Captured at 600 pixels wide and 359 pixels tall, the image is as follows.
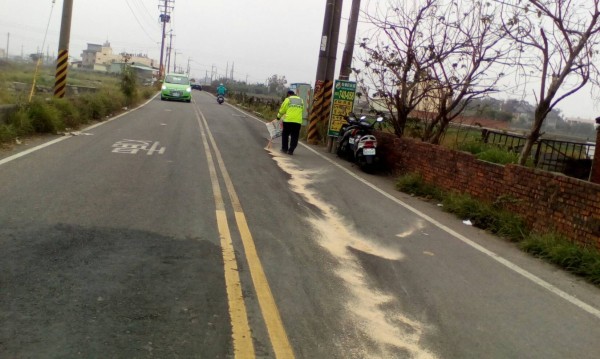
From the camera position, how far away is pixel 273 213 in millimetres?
7723

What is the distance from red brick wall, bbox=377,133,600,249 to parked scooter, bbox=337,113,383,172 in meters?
1.14

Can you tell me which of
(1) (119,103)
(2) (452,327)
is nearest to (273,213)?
(2) (452,327)

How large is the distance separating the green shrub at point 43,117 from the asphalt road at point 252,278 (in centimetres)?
443

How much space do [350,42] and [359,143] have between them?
538cm

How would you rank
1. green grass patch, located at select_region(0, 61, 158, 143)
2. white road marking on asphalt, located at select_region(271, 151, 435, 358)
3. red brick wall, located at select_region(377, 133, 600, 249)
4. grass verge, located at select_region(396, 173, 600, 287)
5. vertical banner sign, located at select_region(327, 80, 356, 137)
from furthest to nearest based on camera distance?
vertical banner sign, located at select_region(327, 80, 356, 137)
green grass patch, located at select_region(0, 61, 158, 143)
red brick wall, located at select_region(377, 133, 600, 249)
grass verge, located at select_region(396, 173, 600, 287)
white road marking on asphalt, located at select_region(271, 151, 435, 358)

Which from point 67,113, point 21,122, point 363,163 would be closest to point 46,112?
point 21,122

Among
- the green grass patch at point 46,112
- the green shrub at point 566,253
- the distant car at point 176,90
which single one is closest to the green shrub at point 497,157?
the green shrub at point 566,253

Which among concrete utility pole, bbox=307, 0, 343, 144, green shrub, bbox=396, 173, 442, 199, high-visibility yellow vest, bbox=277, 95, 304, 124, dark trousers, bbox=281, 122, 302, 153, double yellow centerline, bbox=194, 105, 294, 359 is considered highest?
concrete utility pole, bbox=307, 0, 343, 144

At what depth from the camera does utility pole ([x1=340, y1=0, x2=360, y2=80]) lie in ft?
57.5

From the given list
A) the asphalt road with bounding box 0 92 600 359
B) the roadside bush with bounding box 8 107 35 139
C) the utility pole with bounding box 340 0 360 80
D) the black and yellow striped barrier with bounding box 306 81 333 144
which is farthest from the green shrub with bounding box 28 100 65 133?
the utility pole with bounding box 340 0 360 80

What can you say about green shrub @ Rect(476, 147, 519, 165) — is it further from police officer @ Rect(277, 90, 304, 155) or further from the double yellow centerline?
police officer @ Rect(277, 90, 304, 155)

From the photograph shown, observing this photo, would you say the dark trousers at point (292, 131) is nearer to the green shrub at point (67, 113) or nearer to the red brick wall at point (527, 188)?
the red brick wall at point (527, 188)

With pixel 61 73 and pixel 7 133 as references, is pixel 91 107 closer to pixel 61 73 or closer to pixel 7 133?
pixel 61 73

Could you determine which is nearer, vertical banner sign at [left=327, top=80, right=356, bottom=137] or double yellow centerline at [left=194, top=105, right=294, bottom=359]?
double yellow centerline at [left=194, top=105, right=294, bottom=359]
